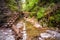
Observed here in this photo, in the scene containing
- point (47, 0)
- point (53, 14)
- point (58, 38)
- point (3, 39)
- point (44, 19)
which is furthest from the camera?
point (47, 0)

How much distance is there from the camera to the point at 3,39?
8148mm

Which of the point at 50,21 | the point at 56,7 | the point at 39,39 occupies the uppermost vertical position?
the point at 56,7

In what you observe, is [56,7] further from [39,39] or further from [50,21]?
[39,39]

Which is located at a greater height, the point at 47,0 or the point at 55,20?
the point at 47,0

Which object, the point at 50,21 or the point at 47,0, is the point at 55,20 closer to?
the point at 50,21

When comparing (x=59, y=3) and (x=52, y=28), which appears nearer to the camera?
(x=52, y=28)

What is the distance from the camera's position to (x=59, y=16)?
12469 mm

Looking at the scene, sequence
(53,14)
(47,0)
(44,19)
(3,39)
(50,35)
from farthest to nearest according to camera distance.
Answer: (47,0), (44,19), (53,14), (50,35), (3,39)

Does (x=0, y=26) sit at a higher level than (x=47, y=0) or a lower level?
lower

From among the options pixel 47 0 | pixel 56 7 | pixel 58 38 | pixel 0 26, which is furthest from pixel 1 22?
pixel 47 0

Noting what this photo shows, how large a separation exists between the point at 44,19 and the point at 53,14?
4.51 feet

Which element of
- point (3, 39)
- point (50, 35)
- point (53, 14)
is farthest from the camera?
point (53, 14)

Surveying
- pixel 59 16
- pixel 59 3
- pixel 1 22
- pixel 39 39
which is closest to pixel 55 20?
pixel 59 16

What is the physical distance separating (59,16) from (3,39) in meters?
5.81
